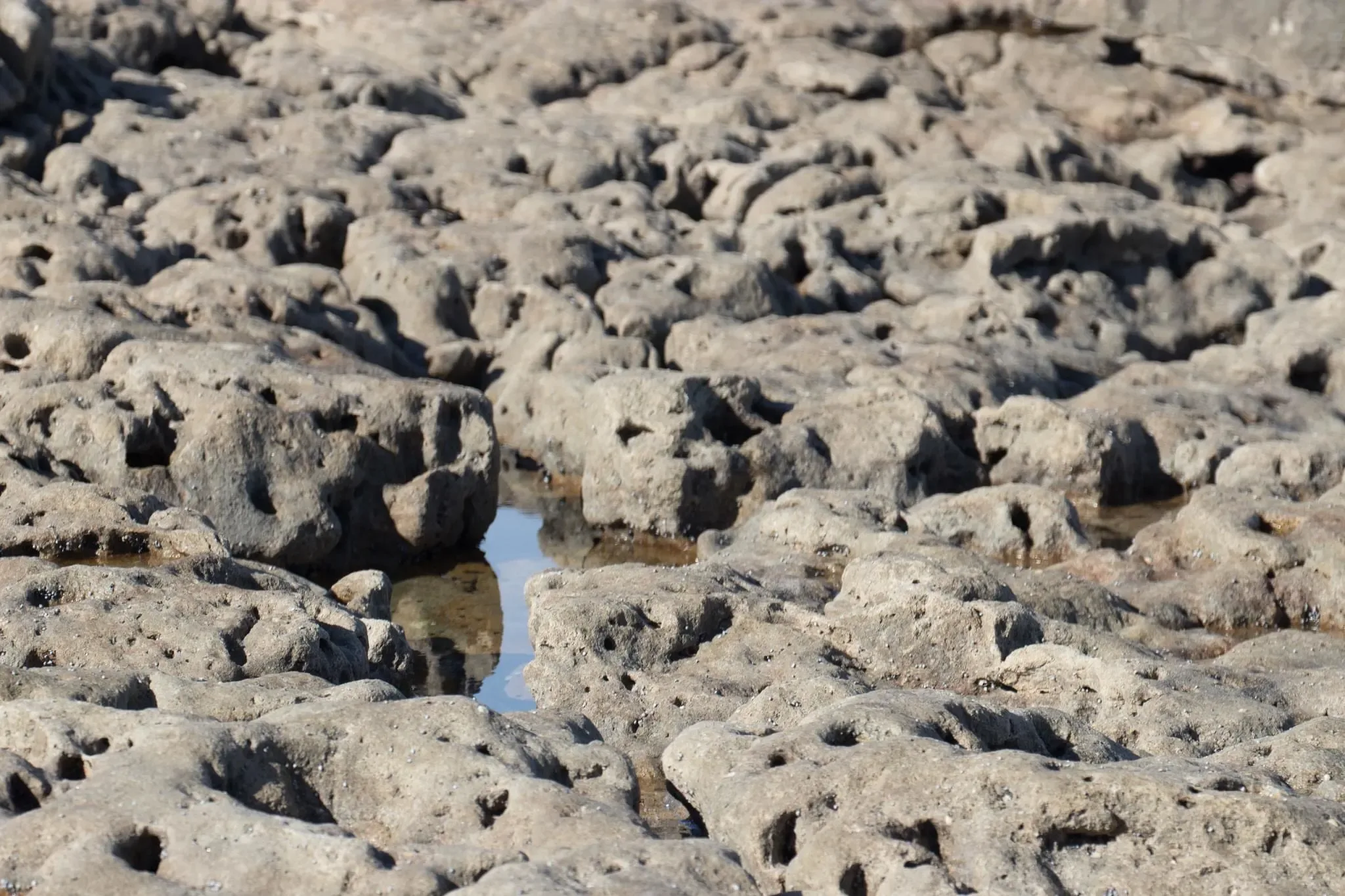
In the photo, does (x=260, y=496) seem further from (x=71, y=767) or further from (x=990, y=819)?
(x=990, y=819)

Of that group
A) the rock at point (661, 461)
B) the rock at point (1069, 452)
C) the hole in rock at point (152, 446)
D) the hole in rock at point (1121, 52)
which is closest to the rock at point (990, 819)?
the hole in rock at point (152, 446)

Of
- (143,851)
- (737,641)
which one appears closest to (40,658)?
(143,851)

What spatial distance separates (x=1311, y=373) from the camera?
1948 cm

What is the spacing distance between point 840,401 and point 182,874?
33.5 feet

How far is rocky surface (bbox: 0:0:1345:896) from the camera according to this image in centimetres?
723

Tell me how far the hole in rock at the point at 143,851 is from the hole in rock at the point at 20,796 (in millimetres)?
517

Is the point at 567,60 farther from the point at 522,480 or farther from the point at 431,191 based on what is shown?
the point at 522,480

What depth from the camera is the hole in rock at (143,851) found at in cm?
667

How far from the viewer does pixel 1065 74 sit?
2853cm

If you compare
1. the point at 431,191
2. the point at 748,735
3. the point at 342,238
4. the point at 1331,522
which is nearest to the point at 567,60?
the point at 431,191

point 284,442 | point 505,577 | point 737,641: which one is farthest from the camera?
point 505,577

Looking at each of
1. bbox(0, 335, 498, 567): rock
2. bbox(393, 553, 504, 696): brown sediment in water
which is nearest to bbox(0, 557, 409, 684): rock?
bbox(393, 553, 504, 696): brown sediment in water

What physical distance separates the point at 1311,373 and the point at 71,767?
15296 mm

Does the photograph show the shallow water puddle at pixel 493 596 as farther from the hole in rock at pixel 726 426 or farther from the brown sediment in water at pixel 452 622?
the hole in rock at pixel 726 426
